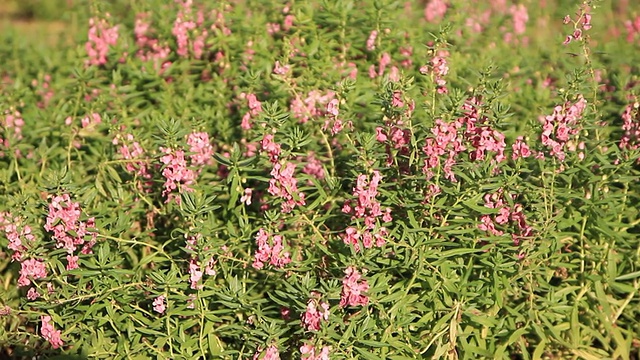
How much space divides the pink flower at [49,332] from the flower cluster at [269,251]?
86cm

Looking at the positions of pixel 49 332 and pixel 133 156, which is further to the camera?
pixel 133 156

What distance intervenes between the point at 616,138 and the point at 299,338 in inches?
74.0

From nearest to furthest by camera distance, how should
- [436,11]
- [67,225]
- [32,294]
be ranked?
[67,225]
[32,294]
[436,11]

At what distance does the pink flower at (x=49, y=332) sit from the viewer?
357 cm

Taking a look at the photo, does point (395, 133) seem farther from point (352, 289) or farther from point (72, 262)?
point (72, 262)

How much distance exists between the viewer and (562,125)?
3672mm

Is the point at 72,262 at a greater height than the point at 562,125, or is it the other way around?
the point at 562,125

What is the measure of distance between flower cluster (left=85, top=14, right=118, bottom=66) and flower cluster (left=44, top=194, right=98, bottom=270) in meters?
1.62

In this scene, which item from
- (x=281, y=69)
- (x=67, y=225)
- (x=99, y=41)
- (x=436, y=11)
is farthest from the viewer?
(x=436, y=11)

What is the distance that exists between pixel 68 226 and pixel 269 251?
0.81 metres

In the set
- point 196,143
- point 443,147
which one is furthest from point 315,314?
point 196,143

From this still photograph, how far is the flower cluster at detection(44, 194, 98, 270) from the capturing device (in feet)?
11.5

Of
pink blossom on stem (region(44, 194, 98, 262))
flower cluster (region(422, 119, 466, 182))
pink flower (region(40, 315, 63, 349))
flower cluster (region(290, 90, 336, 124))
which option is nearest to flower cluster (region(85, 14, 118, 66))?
flower cluster (region(290, 90, 336, 124))

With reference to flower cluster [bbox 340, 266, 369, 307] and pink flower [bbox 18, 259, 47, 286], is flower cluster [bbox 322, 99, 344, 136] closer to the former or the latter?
flower cluster [bbox 340, 266, 369, 307]
